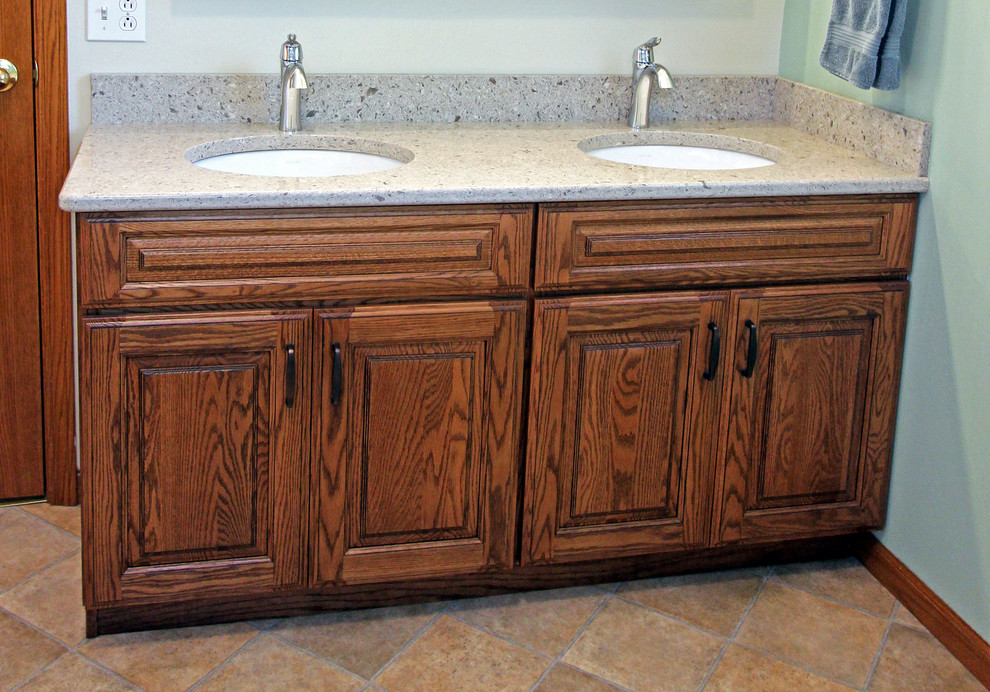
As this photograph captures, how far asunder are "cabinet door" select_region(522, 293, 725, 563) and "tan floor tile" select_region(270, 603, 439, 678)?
24 cm

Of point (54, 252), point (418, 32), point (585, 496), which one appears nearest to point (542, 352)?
point (585, 496)

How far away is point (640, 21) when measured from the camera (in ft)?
7.95

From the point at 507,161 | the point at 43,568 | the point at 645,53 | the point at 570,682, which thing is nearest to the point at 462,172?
the point at 507,161

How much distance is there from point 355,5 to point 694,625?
135 centimetres

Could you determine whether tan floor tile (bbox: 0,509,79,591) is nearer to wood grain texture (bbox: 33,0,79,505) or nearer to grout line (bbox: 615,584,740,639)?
wood grain texture (bbox: 33,0,79,505)

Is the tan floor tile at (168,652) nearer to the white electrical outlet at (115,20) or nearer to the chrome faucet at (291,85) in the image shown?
the chrome faucet at (291,85)

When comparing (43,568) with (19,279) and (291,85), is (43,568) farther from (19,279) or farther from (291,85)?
(291,85)

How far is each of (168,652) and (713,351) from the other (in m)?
1.07

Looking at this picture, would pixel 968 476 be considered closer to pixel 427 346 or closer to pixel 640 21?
pixel 427 346

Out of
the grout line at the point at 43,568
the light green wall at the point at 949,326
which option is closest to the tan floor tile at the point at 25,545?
the grout line at the point at 43,568

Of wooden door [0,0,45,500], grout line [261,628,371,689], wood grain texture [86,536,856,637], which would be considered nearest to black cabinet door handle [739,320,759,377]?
wood grain texture [86,536,856,637]

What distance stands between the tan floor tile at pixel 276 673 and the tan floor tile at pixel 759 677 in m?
0.61

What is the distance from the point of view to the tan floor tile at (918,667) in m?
1.94

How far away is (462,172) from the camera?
1.94 metres
